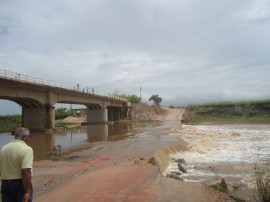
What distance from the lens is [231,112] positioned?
8756 cm

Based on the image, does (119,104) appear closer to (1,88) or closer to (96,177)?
(1,88)

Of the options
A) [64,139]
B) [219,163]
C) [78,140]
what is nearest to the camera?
[219,163]

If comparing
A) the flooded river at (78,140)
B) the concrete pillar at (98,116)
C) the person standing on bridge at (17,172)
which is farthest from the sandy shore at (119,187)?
the concrete pillar at (98,116)

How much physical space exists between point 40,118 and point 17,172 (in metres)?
39.5

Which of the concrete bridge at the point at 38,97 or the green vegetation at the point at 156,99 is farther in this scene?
the green vegetation at the point at 156,99

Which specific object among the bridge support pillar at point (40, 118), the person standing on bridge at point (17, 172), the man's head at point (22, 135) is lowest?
the person standing on bridge at point (17, 172)

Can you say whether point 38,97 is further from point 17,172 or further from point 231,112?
point 231,112

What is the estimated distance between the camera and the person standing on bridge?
232 inches

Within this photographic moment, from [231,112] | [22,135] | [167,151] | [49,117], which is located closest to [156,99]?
[231,112]

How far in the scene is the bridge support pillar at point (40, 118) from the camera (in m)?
44.1

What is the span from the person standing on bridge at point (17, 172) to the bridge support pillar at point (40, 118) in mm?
38807

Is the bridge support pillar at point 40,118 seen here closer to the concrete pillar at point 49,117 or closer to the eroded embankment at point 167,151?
the concrete pillar at point 49,117

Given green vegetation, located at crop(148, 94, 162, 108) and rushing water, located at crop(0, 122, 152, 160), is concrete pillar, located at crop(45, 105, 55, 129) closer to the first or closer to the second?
rushing water, located at crop(0, 122, 152, 160)

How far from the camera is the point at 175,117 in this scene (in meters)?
80.1
